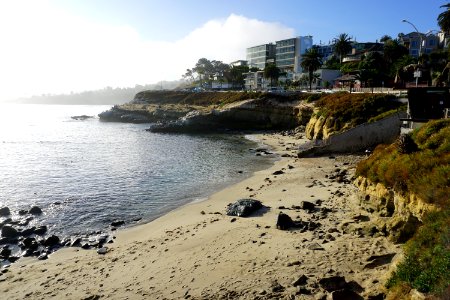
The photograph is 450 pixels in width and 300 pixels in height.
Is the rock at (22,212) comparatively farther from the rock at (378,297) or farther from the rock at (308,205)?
the rock at (378,297)

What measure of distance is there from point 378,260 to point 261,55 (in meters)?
173

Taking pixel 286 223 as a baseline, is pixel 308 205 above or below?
above

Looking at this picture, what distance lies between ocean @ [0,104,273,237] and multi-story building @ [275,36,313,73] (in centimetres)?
10005

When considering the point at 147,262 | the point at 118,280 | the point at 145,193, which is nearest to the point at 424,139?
the point at 147,262

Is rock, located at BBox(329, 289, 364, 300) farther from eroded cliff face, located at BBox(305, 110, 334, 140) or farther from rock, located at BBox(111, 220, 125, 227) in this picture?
eroded cliff face, located at BBox(305, 110, 334, 140)

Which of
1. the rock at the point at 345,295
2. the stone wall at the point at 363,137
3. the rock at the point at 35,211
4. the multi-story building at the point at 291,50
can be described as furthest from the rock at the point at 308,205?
the multi-story building at the point at 291,50

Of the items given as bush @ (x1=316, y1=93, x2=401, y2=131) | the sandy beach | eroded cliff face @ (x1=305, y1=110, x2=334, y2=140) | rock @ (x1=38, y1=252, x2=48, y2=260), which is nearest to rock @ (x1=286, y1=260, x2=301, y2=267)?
the sandy beach

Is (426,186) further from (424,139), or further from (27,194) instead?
(27,194)

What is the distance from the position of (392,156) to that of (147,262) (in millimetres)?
14079

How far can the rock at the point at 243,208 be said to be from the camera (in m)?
23.0

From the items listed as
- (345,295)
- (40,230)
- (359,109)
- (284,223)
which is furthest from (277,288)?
(359,109)

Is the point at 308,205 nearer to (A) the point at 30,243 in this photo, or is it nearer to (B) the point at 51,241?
(B) the point at 51,241

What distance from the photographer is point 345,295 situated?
1173 cm

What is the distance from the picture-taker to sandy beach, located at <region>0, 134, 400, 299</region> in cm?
1360
